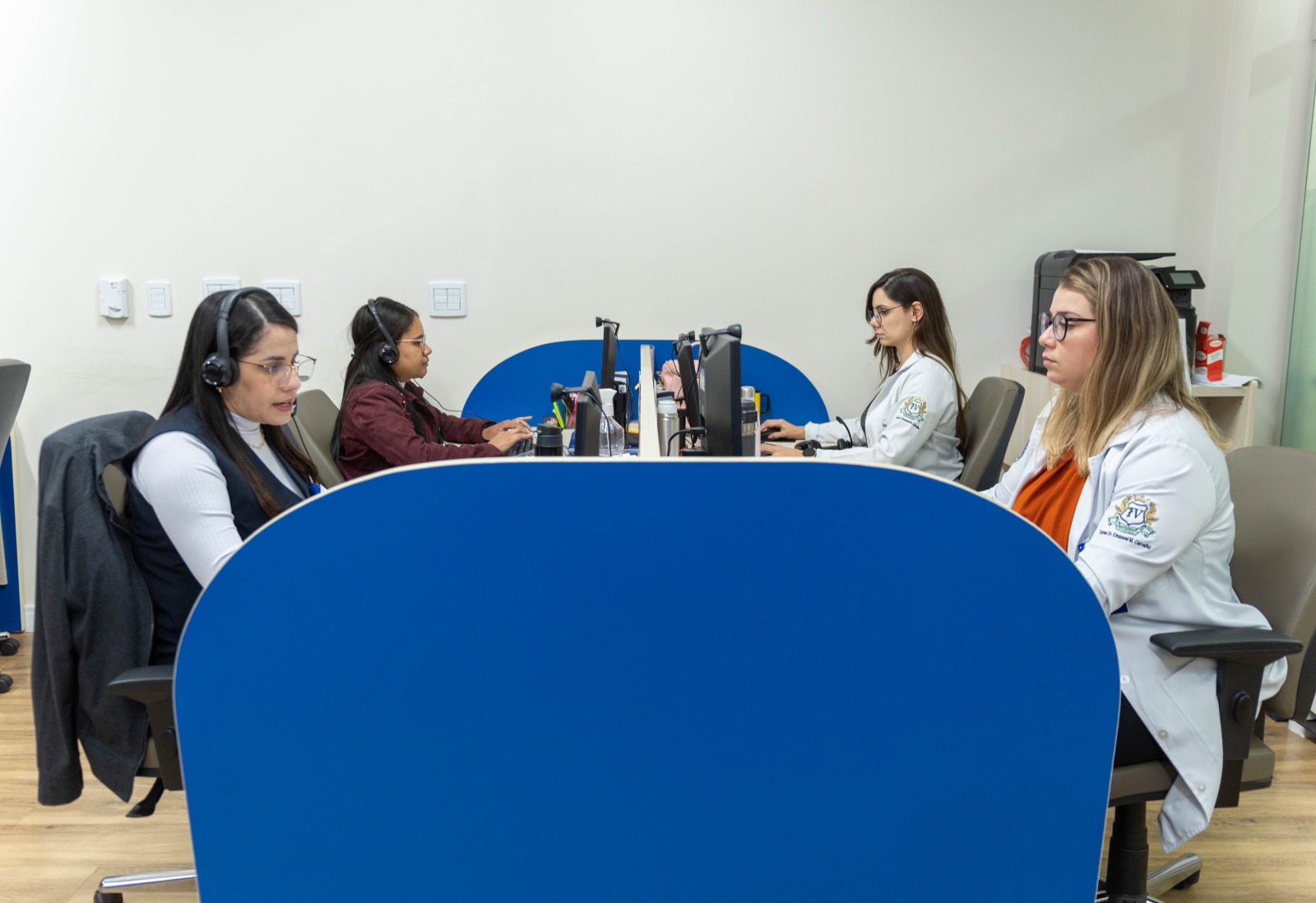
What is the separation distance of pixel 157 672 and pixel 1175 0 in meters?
3.88

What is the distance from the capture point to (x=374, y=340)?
9.87ft

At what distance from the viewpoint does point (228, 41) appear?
3.43m

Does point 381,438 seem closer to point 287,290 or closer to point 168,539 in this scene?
point 287,290

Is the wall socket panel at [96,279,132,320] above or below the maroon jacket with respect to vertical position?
above

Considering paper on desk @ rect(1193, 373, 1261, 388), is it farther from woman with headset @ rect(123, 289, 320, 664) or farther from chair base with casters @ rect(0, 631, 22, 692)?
chair base with casters @ rect(0, 631, 22, 692)

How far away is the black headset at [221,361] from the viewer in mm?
1725

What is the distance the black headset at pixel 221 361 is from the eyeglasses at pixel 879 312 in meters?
1.92

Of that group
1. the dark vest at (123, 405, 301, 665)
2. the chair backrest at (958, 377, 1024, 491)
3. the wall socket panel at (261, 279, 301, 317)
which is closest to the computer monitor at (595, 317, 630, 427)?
the chair backrest at (958, 377, 1024, 491)

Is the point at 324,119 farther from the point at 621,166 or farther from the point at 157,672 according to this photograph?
the point at 157,672

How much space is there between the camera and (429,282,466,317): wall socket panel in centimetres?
360

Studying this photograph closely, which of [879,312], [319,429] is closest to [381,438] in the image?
[319,429]

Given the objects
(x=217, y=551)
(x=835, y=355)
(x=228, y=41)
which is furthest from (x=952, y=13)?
(x=217, y=551)

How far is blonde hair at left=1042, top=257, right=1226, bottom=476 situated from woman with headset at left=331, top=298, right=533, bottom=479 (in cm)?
172

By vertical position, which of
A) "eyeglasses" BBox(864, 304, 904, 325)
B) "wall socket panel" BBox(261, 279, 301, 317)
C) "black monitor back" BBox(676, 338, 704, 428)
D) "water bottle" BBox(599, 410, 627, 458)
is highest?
"wall socket panel" BBox(261, 279, 301, 317)
